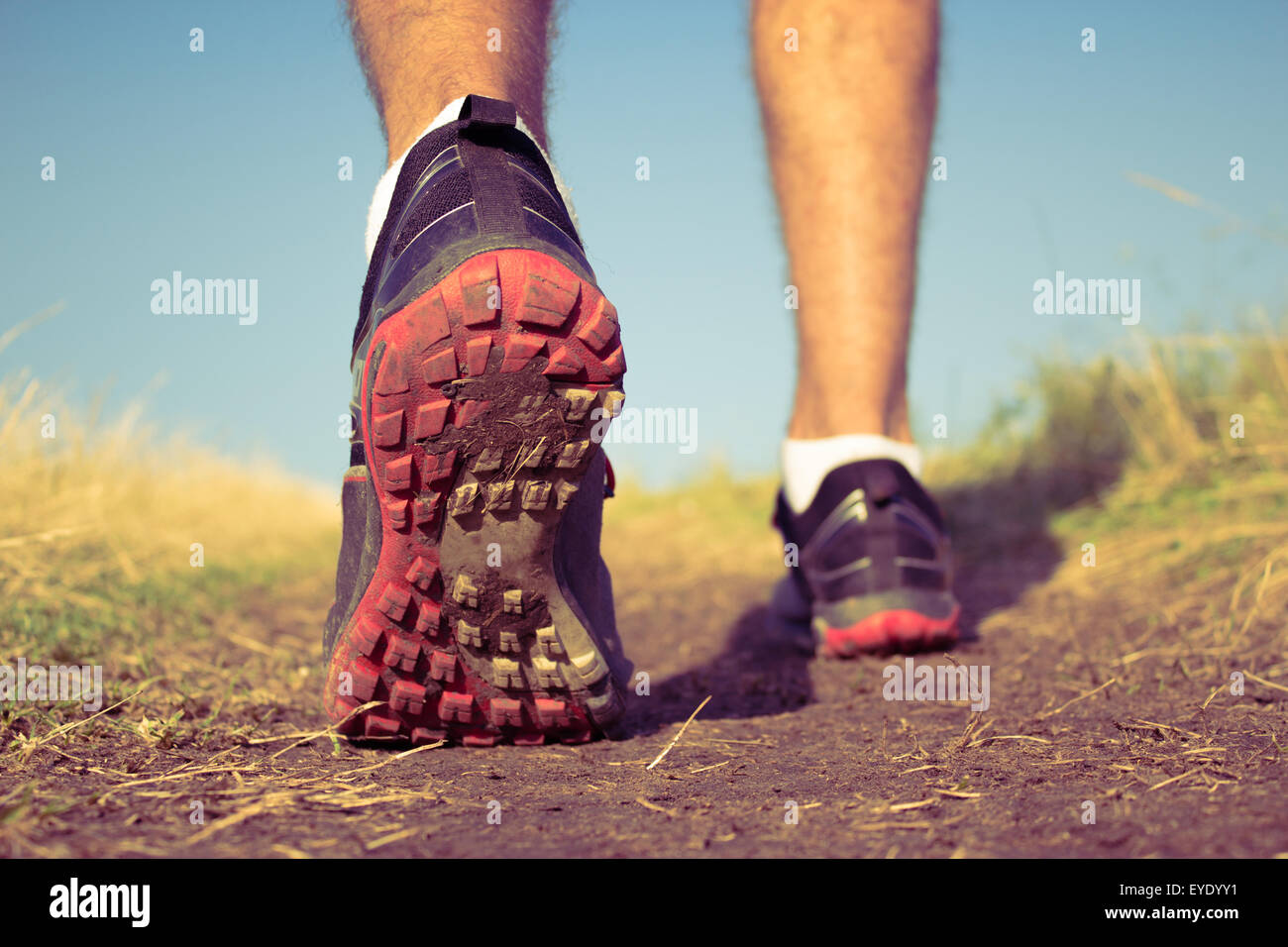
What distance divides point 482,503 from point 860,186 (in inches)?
51.0

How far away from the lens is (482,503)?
3.56 feet

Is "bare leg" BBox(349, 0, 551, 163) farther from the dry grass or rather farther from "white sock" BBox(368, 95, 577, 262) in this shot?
the dry grass

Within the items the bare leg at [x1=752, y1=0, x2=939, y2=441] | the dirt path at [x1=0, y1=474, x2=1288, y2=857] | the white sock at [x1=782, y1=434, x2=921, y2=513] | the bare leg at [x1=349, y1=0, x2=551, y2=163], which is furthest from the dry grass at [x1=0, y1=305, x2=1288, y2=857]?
the bare leg at [x1=349, y1=0, x2=551, y2=163]

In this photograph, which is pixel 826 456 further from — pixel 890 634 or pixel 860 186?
pixel 860 186

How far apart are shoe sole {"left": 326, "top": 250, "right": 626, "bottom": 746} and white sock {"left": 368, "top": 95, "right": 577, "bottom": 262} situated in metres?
0.30

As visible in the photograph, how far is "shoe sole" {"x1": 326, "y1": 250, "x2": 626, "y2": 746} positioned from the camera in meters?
1.01

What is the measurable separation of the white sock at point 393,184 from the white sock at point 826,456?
90cm

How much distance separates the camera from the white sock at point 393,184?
4.01ft

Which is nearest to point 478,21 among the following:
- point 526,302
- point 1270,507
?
point 526,302

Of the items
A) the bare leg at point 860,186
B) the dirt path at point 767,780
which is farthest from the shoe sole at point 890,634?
the bare leg at point 860,186

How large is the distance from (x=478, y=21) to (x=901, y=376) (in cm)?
118

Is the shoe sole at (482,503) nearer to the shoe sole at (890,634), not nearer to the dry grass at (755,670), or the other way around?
the dry grass at (755,670)

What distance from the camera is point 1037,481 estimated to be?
13.9 ft

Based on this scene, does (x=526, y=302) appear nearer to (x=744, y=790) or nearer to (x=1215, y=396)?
(x=744, y=790)
